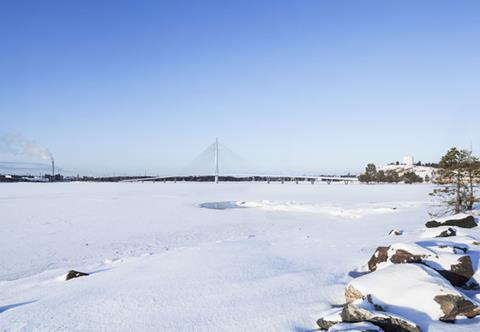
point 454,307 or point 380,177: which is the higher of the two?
point 380,177

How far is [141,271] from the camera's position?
6117 millimetres

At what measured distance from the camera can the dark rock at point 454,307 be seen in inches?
141

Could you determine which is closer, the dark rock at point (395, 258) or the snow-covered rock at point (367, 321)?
the snow-covered rock at point (367, 321)

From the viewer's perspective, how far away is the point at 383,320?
3.35 metres

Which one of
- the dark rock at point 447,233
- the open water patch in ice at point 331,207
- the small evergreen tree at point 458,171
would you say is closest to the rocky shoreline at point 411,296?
the dark rock at point 447,233

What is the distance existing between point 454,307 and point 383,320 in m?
0.88

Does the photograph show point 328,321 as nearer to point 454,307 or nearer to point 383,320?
point 383,320

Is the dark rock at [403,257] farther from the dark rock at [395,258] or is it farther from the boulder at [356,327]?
the boulder at [356,327]

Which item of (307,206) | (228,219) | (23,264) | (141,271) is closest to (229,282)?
(141,271)

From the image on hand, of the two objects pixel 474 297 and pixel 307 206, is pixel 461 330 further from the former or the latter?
pixel 307 206

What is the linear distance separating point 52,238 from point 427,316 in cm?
1191

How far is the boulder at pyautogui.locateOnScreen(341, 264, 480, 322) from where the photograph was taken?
364 cm

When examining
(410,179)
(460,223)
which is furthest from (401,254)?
(410,179)

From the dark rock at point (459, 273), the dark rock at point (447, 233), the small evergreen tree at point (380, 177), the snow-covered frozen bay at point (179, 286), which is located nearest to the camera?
the snow-covered frozen bay at point (179, 286)
